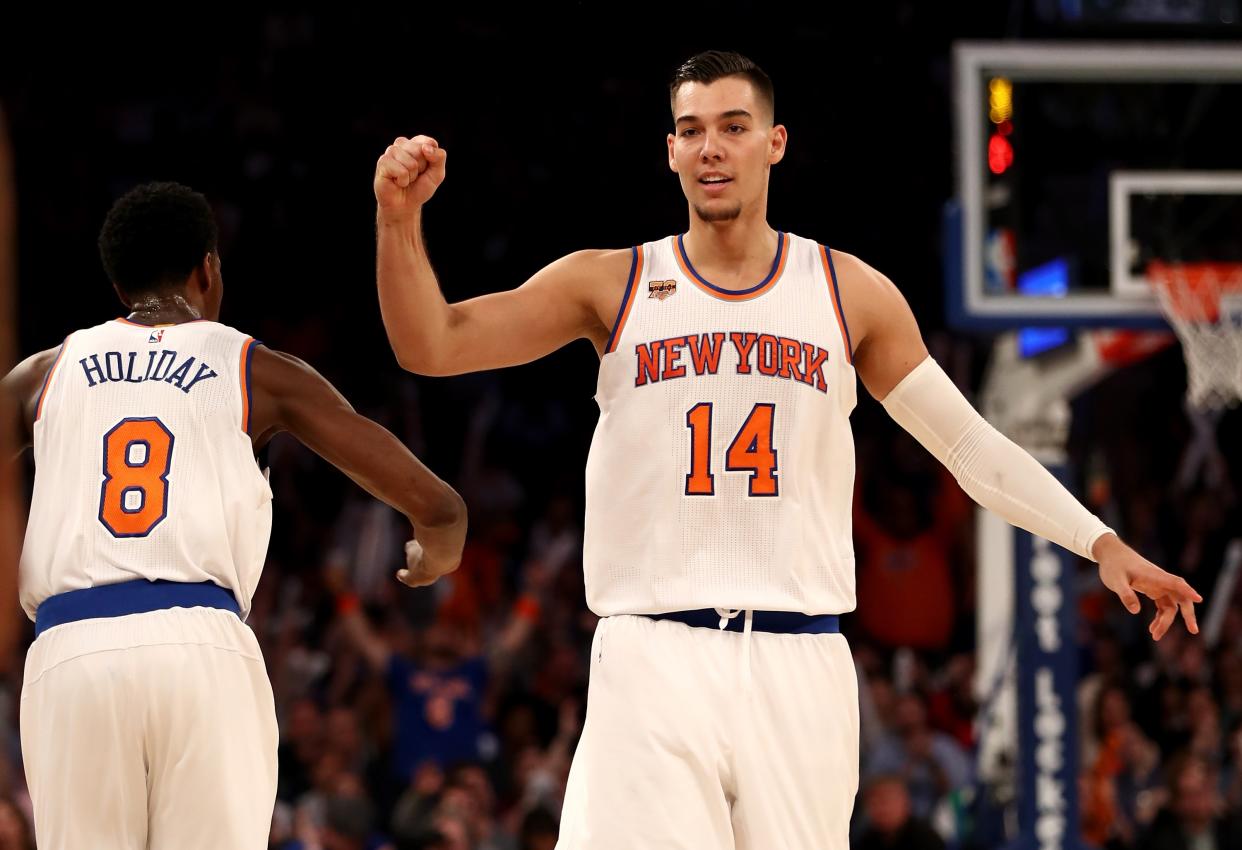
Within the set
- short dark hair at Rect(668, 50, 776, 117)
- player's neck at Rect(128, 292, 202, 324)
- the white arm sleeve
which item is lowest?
the white arm sleeve

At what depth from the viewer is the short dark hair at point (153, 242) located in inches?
180

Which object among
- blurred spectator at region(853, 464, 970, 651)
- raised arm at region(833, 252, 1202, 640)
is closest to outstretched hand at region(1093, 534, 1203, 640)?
raised arm at region(833, 252, 1202, 640)

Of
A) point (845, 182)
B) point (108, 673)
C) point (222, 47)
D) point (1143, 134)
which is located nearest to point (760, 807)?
point (108, 673)

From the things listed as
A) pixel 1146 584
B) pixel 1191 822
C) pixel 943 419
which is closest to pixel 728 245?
pixel 943 419

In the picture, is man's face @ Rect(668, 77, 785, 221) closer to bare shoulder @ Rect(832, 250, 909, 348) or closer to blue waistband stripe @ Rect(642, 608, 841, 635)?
bare shoulder @ Rect(832, 250, 909, 348)

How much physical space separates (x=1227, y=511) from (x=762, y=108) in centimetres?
1067

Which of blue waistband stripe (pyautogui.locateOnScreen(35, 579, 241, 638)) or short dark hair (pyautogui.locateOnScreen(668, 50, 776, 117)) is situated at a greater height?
short dark hair (pyautogui.locateOnScreen(668, 50, 776, 117))

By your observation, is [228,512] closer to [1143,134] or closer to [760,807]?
[760,807]

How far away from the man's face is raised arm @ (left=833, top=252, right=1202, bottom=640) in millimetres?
327

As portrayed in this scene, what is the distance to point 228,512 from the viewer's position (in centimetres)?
431

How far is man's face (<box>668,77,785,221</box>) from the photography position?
4488mm

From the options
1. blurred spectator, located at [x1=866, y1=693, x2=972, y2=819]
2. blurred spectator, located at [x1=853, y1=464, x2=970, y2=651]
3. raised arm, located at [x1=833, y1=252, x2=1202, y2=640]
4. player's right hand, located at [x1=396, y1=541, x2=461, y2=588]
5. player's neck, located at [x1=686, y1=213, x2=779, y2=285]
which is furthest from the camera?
blurred spectator, located at [x1=853, y1=464, x2=970, y2=651]

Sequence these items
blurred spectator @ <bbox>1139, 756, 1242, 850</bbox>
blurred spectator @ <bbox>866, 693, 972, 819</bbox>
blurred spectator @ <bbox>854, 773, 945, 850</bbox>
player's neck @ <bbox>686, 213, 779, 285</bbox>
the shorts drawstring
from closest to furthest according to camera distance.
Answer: the shorts drawstring → player's neck @ <bbox>686, 213, 779, 285</bbox> → blurred spectator @ <bbox>854, 773, 945, 850</bbox> → blurred spectator @ <bbox>1139, 756, 1242, 850</bbox> → blurred spectator @ <bbox>866, 693, 972, 819</bbox>

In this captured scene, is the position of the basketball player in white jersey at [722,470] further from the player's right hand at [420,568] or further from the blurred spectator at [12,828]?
the blurred spectator at [12,828]
